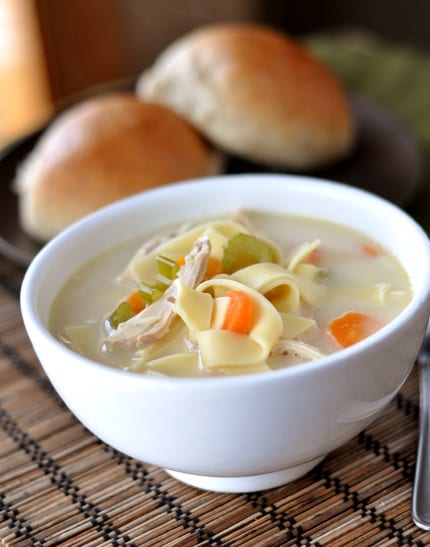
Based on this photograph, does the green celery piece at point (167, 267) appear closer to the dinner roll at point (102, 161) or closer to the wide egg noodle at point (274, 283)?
the wide egg noodle at point (274, 283)

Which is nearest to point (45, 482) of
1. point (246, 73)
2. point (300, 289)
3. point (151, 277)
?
point (151, 277)

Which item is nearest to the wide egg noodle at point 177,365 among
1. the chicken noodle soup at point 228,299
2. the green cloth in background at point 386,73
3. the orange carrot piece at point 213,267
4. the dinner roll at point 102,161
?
the chicken noodle soup at point 228,299

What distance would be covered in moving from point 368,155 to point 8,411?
132cm

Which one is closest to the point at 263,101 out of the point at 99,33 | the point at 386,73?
the point at 386,73

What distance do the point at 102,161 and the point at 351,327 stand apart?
3.35ft

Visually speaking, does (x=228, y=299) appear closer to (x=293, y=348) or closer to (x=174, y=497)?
(x=293, y=348)

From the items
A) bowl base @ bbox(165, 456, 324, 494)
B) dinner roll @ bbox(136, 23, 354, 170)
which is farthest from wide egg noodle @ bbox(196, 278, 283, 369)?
dinner roll @ bbox(136, 23, 354, 170)

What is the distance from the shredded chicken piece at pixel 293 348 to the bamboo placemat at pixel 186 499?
0.24 meters

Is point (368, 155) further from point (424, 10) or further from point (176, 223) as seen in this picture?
point (424, 10)

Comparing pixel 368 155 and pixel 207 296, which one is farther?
pixel 368 155

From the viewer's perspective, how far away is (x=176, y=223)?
1658 millimetres

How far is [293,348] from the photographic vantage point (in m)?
1.22

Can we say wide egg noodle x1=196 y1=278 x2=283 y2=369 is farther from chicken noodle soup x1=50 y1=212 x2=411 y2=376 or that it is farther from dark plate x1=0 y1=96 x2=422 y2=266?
dark plate x1=0 y1=96 x2=422 y2=266

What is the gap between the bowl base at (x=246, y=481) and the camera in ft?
4.21
